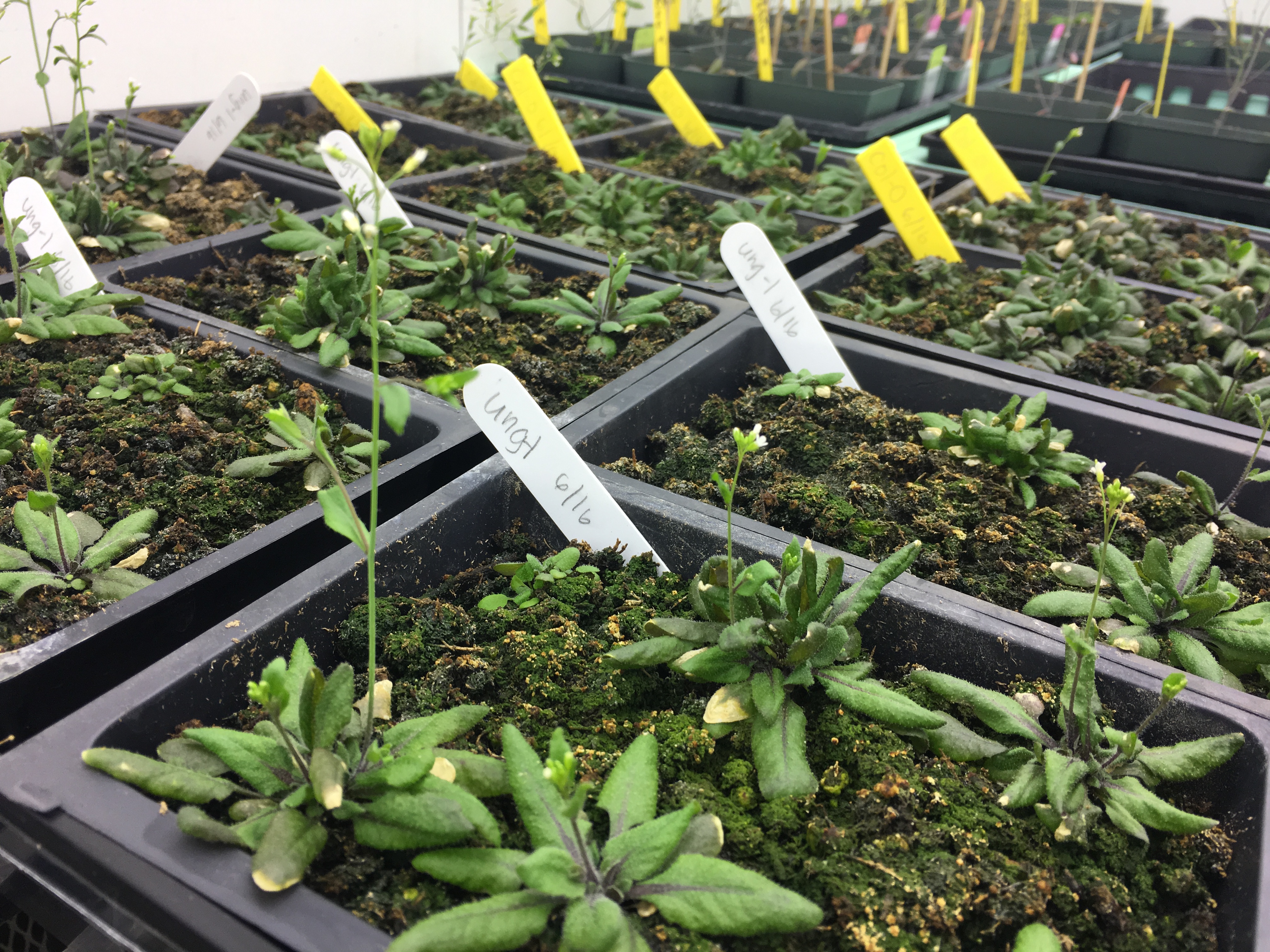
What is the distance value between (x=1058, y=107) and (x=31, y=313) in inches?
155

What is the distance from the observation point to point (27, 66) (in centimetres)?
264

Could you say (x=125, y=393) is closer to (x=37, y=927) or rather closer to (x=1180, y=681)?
(x=37, y=927)

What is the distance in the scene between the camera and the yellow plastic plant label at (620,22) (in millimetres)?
4270

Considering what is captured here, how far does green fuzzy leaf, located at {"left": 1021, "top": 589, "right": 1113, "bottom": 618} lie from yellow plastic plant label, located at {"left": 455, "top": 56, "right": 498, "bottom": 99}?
10.4ft

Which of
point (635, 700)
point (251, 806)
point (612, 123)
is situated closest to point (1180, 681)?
point (635, 700)

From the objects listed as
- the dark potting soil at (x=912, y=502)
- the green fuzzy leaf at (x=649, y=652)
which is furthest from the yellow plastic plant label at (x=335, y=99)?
the green fuzzy leaf at (x=649, y=652)

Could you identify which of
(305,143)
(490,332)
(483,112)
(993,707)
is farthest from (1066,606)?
(483,112)

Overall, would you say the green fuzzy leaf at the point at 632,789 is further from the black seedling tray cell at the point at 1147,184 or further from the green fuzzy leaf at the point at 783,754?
the black seedling tray cell at the point at 1147,184

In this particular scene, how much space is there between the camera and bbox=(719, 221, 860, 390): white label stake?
1731 millimetres

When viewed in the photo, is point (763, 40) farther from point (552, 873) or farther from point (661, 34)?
point (552, 873)

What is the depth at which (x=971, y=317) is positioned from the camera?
2.20m

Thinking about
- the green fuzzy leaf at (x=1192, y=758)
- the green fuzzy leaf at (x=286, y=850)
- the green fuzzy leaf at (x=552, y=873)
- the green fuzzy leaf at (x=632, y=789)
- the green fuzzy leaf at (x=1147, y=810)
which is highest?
the green fuzzy leaf at (x=286, y=850)

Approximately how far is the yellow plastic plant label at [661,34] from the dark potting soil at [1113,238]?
163 cm

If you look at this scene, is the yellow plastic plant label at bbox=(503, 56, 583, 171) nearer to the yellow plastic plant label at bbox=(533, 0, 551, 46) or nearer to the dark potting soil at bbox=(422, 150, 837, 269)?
the dark potting soil at bbox=(422, 150, 837, 269)
